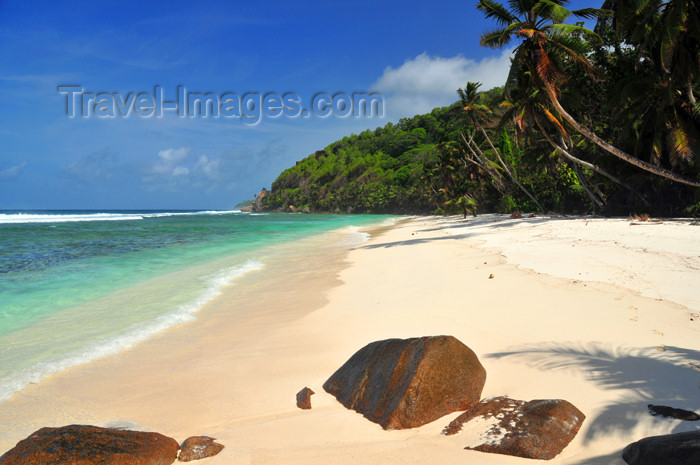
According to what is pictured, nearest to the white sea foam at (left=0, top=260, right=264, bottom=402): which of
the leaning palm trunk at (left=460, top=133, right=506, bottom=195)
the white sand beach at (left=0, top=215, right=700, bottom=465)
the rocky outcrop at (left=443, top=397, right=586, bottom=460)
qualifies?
the white sand beach at (left=0, top=215, right=700, bottom=465)

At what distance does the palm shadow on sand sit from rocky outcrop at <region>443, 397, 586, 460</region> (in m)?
0.17

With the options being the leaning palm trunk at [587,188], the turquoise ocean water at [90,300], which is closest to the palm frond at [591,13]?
the leaning palm trunk at [587,188]

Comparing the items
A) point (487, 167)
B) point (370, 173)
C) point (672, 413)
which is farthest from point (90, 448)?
point (370, 173)

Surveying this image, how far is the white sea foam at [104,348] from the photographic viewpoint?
14.4 ft

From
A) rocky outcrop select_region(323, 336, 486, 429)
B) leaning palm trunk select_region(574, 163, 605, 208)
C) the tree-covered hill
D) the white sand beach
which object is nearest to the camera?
the white sand beach

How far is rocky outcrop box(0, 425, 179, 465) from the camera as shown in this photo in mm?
2449

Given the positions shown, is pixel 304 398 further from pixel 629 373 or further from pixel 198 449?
pixel 629 373

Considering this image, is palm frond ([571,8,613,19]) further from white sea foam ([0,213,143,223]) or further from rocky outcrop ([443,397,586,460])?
white sea foam ([0,213,143,223])

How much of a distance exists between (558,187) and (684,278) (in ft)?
89.9

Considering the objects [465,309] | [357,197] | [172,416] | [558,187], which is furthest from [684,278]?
[357,197]

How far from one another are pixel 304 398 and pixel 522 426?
1859mm

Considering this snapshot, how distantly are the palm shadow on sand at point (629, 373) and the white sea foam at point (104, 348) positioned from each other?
5.11 metres

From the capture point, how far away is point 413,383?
2.99m

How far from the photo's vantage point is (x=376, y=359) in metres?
3.49
